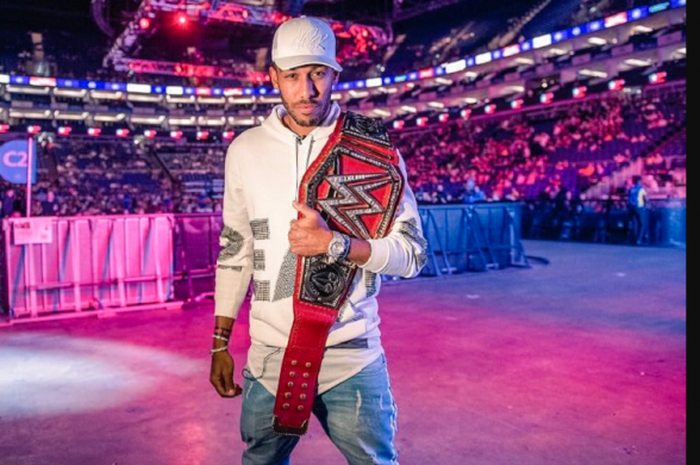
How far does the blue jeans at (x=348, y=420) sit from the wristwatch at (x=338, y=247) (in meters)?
0.42

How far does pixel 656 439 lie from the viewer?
12.3ft

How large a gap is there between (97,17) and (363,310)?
3790 centimetres

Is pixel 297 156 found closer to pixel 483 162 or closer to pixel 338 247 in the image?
pixel 338 247

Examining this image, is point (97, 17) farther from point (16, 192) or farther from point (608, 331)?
point (608, 331)

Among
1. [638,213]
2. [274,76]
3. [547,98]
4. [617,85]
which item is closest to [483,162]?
[547,98]

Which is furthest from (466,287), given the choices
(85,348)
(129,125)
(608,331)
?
(129,125)

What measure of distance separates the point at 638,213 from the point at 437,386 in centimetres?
1522

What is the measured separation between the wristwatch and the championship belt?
0.10 metres

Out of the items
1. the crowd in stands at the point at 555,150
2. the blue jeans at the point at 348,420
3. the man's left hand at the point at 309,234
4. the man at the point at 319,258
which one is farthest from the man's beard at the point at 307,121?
the crowd in stands at the point at 555,150

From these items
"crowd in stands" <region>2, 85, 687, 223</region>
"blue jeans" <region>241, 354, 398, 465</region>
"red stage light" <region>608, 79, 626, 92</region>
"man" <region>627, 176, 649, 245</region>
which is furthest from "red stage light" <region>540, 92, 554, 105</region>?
"blue jeans" <region>241, 354, 398, 465</region>

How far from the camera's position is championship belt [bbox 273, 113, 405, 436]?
1.82 m

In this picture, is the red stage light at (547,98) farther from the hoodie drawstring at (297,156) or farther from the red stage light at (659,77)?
the hoodie drawstring at (297,156)

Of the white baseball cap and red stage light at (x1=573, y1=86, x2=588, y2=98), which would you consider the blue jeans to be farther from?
red stage light at (x1=573, y1=86, x2=588, y2=98)

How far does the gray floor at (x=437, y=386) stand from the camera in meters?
3.62
